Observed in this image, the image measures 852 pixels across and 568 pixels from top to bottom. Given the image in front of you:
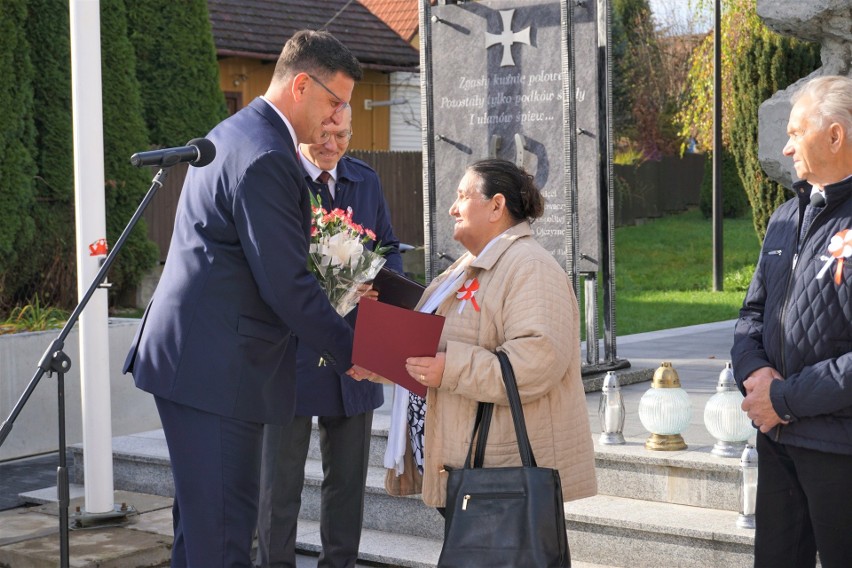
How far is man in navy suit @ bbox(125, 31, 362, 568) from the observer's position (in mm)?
3346

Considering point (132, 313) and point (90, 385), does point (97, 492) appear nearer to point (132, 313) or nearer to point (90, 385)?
point (90, 385)

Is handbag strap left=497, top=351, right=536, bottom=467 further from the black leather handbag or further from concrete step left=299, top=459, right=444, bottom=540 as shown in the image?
concrete step left=299, top=459, right=444, bottom=540

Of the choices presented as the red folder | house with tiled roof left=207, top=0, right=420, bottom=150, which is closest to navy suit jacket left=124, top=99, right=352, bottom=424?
the red folder

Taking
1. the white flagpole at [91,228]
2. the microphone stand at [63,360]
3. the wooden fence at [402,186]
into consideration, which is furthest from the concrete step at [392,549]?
the wooden fence at [402,186]

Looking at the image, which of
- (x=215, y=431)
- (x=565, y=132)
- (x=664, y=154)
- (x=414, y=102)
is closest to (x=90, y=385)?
(x=215, y=431)

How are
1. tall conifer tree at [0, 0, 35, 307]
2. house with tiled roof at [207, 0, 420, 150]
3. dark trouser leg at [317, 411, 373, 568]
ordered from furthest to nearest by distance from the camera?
house with tiled roof at [207, 0, 420, 150]
tall conifer tree at [0, 0, 35, 307]
dark trouser leg at [317, 411, 373, 568]

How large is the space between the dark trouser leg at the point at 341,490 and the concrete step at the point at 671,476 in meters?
1.41

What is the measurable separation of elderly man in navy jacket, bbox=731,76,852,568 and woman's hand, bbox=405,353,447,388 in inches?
36.3

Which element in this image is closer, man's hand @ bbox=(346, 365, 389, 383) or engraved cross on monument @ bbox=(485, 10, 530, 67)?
man's hand @ bbox=(346, 365, 389, 383)

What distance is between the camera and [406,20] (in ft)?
79.5

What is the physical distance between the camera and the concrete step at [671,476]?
5.04 meters

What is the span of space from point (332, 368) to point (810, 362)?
1.83 meters

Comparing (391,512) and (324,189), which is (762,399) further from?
(391,512)

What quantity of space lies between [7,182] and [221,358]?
8.01m
